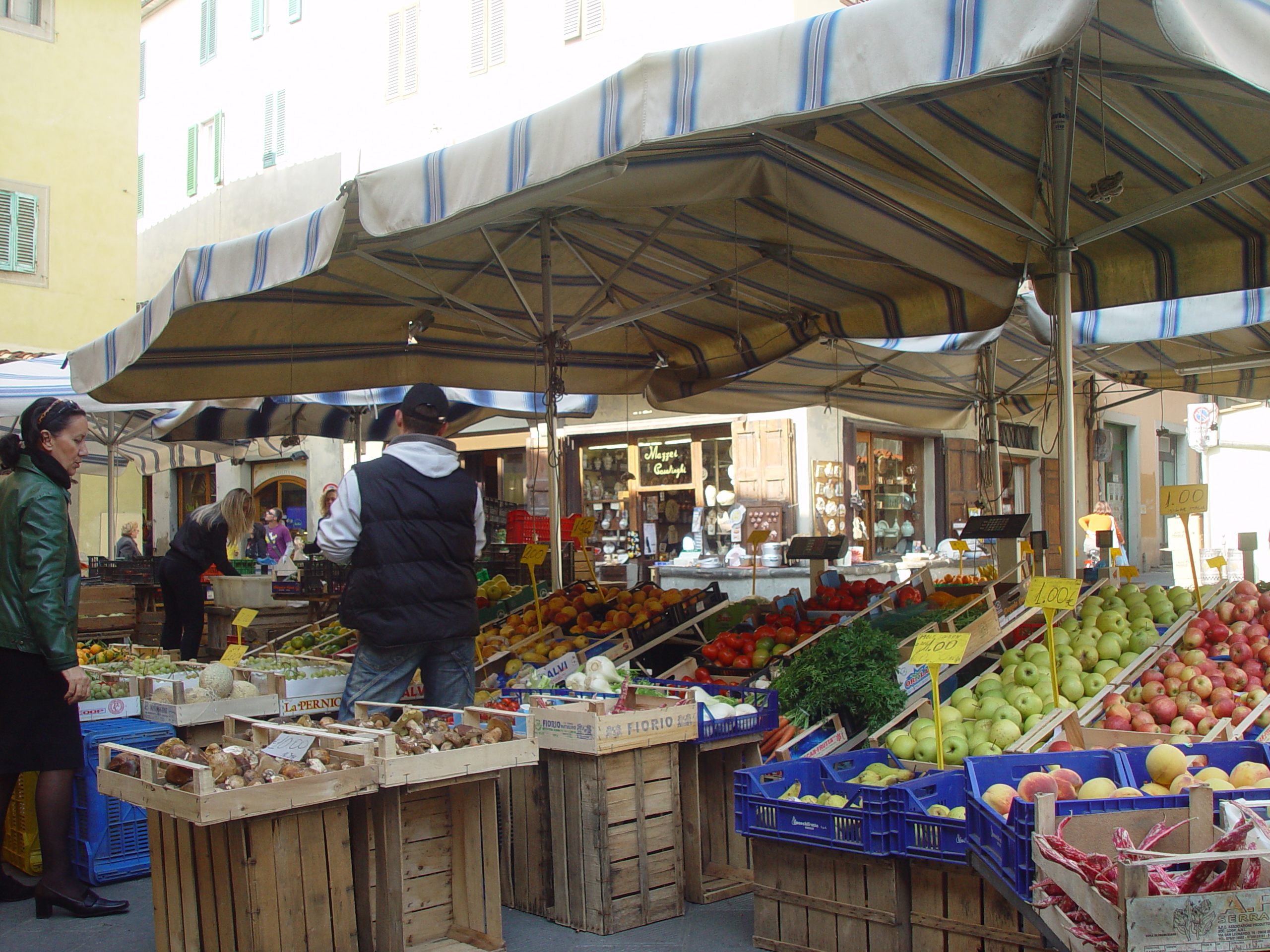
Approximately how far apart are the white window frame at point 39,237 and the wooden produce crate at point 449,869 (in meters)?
15.5

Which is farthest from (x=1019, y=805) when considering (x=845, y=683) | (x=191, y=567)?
(x=191, y=567)

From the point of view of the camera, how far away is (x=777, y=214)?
5.62m

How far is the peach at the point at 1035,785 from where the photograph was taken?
2.80 meters

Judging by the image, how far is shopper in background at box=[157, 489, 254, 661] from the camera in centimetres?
723

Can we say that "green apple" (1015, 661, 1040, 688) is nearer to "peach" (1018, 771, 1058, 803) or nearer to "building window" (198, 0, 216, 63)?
"peach" (1018, 771, 1058, 803)

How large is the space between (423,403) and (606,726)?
139 centimetres

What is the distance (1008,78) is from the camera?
4066 millimetres

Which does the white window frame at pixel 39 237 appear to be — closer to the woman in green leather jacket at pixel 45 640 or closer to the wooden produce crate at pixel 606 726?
the woman in green leather jacket at pixel 45 640

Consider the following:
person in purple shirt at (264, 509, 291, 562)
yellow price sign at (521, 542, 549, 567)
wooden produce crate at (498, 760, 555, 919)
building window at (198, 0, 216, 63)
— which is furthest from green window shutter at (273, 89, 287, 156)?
wooden produce crate at (498, 760, 555, 919)

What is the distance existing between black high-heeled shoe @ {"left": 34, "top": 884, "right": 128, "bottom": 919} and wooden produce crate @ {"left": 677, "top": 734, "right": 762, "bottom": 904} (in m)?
2.19

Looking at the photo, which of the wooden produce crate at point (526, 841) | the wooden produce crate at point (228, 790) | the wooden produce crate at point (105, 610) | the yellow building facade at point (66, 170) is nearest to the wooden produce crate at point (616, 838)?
the wooden produce crate at point (526, 841)

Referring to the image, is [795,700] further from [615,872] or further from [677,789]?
[615,872]

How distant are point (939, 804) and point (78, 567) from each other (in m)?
3.36

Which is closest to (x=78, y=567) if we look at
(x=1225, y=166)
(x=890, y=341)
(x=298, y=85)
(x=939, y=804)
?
(x=939, y=804)
